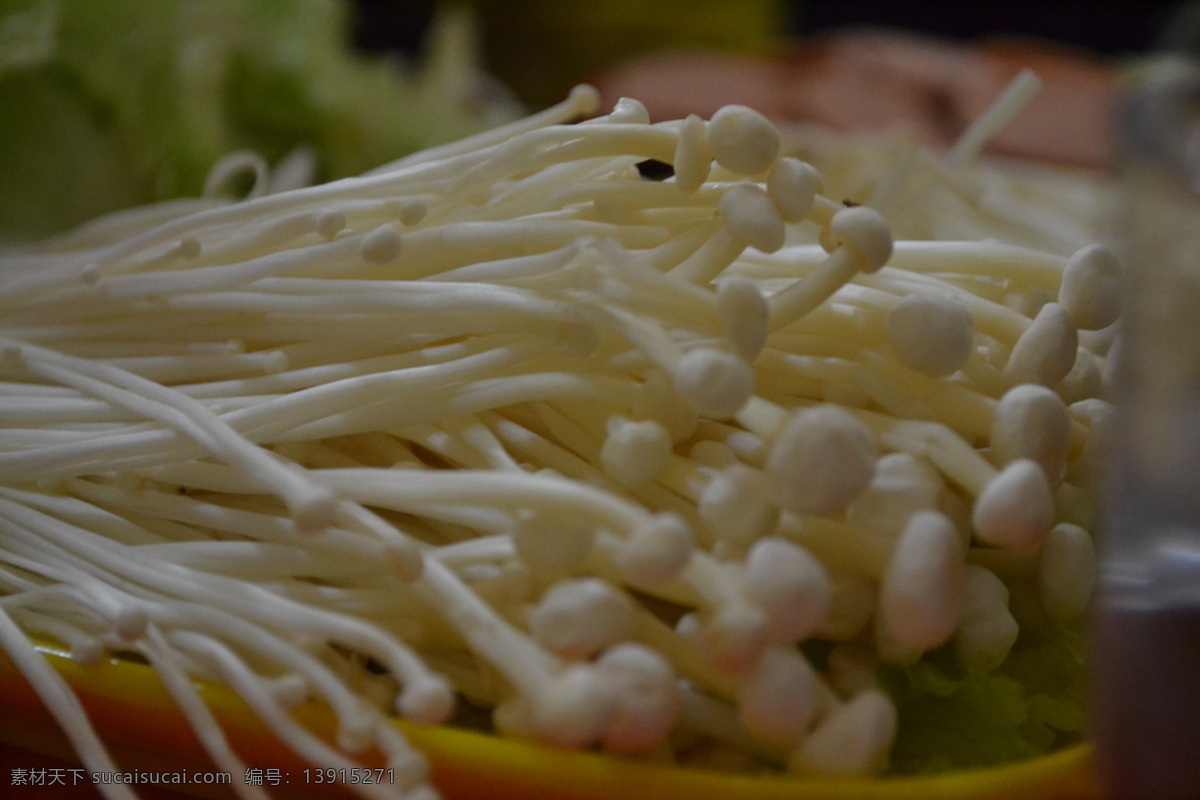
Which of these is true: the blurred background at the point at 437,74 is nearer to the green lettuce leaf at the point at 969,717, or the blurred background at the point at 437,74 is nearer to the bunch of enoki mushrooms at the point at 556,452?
the bunch of enoki mushrooms at the point at 556,452

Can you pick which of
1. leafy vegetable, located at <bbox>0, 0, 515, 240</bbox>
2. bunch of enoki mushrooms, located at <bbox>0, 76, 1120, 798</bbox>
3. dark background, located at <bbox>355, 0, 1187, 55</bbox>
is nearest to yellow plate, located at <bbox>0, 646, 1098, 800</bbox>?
bunch of enoki mushrooms, located at <bbox>0, 76, 1120, 798</bbox>

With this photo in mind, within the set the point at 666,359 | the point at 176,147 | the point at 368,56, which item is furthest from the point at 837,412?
the point at 368,56

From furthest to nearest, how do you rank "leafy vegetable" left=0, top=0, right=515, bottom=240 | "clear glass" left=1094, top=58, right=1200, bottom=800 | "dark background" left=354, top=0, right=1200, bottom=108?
"dark background" left=354, top=0, right=1200, bottom=108 < "leafy vegetable" left=0, top=0, right=515, bottom=240 < "clear glass" left=1094, top=58, right=1200, bottom=800

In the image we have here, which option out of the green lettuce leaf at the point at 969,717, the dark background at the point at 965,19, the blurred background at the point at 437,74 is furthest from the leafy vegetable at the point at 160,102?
the green lettuce leaf at the point at 969,717

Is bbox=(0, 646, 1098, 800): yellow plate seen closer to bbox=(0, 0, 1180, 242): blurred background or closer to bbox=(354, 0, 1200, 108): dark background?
bbox=(0, 0, 1180, 242): blurred background

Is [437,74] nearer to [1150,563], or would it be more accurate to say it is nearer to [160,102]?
[160,102]
